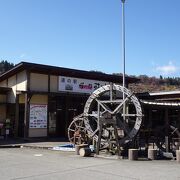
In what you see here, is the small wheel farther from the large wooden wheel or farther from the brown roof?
the brown roof

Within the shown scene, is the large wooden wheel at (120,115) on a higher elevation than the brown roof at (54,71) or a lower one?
lower

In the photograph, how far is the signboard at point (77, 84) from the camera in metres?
29.5

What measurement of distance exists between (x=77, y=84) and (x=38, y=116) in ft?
15.5

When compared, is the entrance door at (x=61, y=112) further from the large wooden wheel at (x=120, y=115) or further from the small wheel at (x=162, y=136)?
the small wheel at (x=162, y=136)

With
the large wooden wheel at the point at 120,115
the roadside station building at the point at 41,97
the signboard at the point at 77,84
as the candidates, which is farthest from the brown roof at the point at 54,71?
the large wooden wheel at the point at 120,115

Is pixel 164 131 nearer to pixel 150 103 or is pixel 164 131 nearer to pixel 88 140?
Result: pixel 150 103

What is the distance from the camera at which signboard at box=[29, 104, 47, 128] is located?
27516 millimetres

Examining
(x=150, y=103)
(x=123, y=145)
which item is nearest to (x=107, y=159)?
(x=123, y=145)

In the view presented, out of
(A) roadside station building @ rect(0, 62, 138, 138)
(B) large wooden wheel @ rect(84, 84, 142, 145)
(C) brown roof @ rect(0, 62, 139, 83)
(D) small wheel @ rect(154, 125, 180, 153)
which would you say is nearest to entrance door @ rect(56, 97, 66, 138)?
(A) roadside station building @ rect(0, 62, 138, 138)

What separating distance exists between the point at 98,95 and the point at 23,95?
10.6m

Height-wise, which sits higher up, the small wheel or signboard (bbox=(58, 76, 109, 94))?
signboard (bbox=(58, 76, 109, 94))

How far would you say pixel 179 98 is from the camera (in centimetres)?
2645

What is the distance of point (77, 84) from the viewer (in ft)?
100.0

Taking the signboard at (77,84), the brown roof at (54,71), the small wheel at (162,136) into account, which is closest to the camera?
the small wheel at (162,136)
